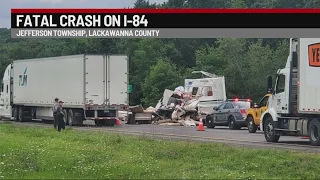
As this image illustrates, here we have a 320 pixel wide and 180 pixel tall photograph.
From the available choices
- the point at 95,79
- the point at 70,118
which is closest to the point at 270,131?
the point at 95,79

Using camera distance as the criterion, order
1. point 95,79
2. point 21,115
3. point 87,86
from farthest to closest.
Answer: point 21,115
point 95,79
point 87,86

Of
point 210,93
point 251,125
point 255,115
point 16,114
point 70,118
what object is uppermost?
point 210,93

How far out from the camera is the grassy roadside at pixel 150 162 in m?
13.0

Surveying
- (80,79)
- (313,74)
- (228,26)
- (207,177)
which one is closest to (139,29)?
(228,26)

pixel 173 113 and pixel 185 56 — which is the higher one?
pixel 185 56

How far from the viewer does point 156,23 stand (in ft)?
70.4

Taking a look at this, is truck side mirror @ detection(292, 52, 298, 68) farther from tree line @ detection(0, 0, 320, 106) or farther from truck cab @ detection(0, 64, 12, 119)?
tree line @ detection(0, 0, 320, 106)

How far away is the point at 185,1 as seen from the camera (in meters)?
110

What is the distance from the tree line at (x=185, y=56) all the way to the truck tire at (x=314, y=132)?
1541 inches

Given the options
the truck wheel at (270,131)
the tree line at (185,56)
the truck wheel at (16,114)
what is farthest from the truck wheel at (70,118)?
the tree line at (185,56)

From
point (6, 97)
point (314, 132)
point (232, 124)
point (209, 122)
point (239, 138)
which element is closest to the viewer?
point (314, 132)

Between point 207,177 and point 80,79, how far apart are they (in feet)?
80.3

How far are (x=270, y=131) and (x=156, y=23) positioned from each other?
20.5 feet

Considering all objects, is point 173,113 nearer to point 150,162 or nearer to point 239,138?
point 239,138
